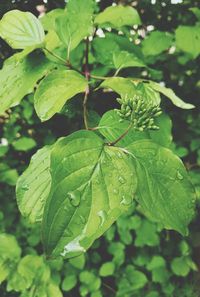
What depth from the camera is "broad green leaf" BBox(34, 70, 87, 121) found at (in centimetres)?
80

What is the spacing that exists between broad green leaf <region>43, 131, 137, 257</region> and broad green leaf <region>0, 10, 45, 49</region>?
1.02 feet

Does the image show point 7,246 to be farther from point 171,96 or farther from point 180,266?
point 171,96

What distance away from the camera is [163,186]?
80 cm

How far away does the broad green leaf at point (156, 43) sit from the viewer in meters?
1.32

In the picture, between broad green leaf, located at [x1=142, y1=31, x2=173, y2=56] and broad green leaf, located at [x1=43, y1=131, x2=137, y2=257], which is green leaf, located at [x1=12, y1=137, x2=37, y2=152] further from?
broad green leaf, located at [x1=43, y1=131, x2=137, y2=257]

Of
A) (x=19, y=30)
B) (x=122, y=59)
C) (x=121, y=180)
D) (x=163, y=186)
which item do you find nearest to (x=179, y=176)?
(x=163, y=186)

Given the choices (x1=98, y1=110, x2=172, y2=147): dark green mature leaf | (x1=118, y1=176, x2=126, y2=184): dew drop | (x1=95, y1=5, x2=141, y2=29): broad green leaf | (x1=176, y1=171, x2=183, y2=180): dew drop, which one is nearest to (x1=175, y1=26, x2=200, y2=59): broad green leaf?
(x1=95, y1=5, x2=141, y2=29): broad green leaf

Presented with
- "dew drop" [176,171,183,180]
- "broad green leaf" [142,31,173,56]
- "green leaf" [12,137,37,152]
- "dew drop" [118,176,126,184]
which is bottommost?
"green leaf" [12,137,37,152]

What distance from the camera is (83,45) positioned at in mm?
1435

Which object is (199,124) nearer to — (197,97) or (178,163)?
(197,97)

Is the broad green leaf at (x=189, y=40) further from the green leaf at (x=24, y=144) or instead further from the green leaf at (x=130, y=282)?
the green leaf at (x=130, y=282)

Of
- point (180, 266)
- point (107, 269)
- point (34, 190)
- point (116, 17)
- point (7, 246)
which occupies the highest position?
point (116, 17)

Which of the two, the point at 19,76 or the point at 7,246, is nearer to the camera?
the point at 19,76

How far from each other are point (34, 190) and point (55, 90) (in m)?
0.25
